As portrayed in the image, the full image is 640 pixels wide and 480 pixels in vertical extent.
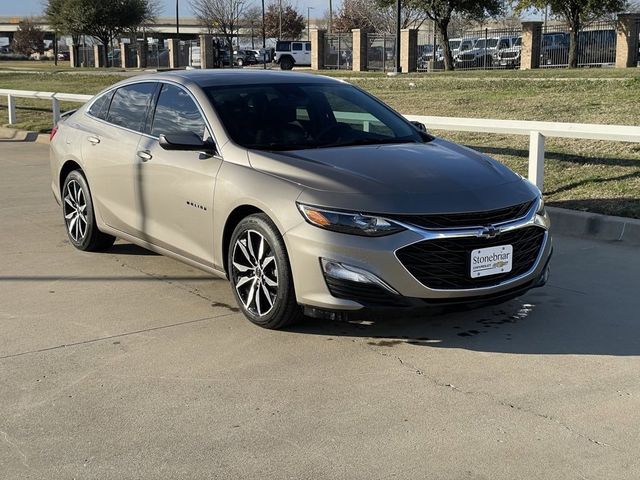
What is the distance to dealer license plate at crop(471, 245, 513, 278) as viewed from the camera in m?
4.96

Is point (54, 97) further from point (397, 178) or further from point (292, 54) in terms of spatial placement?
point (292, 54)

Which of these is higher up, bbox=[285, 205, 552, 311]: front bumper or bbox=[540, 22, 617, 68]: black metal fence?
bbox=[540, 22, 617, 68]: black metal fence

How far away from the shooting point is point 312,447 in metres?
3.82

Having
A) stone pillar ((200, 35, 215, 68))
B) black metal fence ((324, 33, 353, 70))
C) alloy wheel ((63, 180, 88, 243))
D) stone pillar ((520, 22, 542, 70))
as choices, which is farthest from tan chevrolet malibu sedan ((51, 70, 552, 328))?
stone pillar ((200, 35, 215, 68))

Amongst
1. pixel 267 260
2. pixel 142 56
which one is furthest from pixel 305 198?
pixel 142 56

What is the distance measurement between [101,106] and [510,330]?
13.7 feet

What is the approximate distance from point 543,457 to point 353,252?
1.64 meters

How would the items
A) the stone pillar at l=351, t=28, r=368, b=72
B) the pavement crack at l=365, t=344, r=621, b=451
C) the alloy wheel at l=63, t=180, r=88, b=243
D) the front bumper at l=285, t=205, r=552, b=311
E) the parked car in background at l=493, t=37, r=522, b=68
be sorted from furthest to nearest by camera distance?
the stone pillar at l=351, t=28, r=368, b=72
the parked car in background at l=493, t=37, r=522, b=68
the alloy wheel at l=63, t=180, r=88, b=243
the front bumper at l=285, t=205, r=552, b=311
the pavement crack at l=365, t=344, r=621, b=451

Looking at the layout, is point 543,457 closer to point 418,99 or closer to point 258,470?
point 258,470

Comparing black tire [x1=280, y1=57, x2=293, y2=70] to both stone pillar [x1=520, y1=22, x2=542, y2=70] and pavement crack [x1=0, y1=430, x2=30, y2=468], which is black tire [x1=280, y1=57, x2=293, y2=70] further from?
pavement crack [x1=0, y1=430, x2=30, y2=468]

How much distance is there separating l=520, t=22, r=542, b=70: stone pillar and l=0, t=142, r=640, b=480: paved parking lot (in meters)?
31.0

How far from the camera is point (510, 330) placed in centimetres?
541

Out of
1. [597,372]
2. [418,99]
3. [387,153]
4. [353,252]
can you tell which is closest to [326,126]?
[387,153]

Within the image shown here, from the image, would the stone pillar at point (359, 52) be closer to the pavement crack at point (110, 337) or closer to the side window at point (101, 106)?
the side window at point (101, 106)
